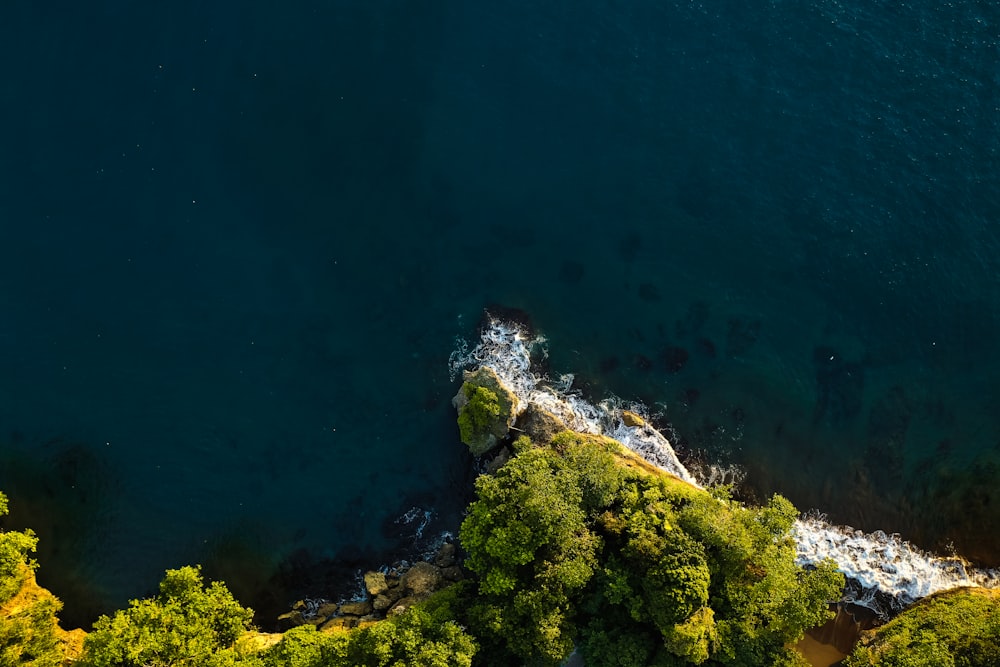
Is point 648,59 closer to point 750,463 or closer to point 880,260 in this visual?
point 880,260

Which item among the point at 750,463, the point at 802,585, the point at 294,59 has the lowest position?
the point at 802,585

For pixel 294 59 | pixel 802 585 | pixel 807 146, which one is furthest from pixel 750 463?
pixel 294 59

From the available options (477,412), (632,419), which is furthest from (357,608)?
(632,419)

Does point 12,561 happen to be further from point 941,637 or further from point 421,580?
point 941,637

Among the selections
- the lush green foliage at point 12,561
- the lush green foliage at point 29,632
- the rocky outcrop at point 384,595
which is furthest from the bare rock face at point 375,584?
the lush green foliage at point 12,561

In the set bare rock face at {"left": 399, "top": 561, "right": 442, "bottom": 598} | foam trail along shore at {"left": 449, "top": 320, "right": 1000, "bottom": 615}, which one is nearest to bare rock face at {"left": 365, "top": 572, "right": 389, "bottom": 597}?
bare rock face at {"left": 399, "top": 561, "right": 442, "bottom": 598}

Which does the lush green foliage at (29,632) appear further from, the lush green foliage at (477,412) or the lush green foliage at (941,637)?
the lush green foliage at (941,637)

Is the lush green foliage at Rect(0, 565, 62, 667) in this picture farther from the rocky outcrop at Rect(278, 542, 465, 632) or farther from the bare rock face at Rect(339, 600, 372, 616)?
the bare rock face at Rect(339, 600, 372, 616)
